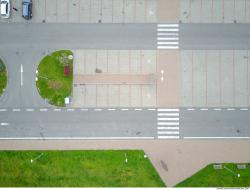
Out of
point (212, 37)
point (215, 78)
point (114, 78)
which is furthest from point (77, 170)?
point (212, 37)

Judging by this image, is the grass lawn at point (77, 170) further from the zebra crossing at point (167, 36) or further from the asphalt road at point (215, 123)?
the zebra crossing at point (167, 36)

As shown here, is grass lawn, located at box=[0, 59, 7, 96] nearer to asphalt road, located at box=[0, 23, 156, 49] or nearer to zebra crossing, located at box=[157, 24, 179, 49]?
asphalt road, located at box=[0, 23, 156, 49]

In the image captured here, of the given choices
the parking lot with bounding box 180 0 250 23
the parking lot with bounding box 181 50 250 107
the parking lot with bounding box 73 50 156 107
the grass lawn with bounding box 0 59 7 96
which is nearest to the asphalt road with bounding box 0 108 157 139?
the parking lot with bounding box 73 50 156 107

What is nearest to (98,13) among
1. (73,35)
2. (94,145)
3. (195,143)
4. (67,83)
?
(73,35)

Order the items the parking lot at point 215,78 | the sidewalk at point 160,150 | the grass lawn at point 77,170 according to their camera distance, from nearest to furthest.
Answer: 1. the grass lawn at point 77,170
2. the sidewalk at point 160,150
3. the parking lot at point 215,78

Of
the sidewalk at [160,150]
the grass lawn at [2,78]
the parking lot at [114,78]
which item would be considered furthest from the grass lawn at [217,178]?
the grass lawn at [2,78]
